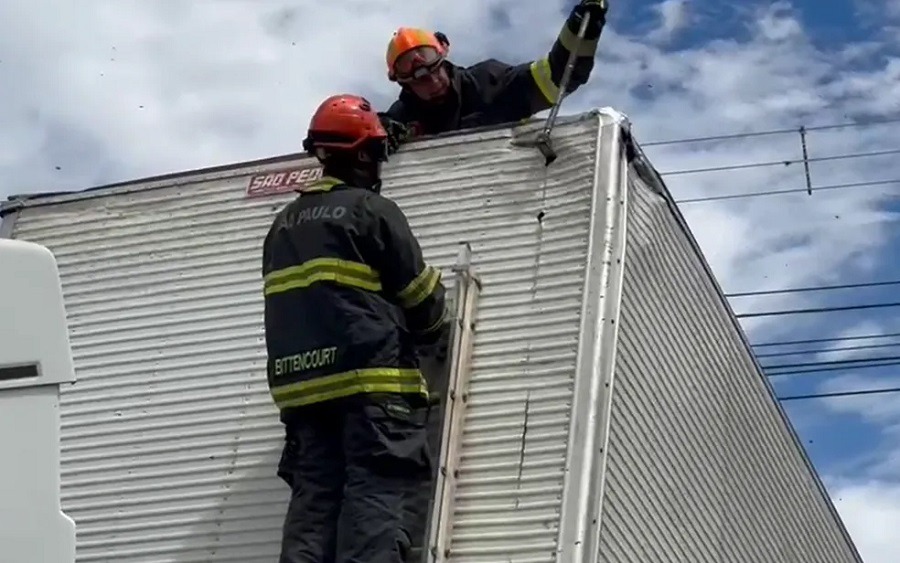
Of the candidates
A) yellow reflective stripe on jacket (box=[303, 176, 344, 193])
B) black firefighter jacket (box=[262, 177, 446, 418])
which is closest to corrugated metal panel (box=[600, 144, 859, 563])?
black firefighter jacket (box=[262, 177, 446, 418])

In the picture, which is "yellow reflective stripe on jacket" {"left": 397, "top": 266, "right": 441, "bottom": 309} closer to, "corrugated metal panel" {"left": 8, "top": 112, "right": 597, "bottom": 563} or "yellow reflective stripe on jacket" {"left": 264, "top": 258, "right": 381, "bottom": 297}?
"yellow reflective stripe on jacket" {"left": 264, "top": 258, "right": 381, "bottom": 297}

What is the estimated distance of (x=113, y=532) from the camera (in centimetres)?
482

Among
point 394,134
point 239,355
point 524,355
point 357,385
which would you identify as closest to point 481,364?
point 524,355

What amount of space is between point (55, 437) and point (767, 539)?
4159 millimetres

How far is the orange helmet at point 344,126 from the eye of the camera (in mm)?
4840

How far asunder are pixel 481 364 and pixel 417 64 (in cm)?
210

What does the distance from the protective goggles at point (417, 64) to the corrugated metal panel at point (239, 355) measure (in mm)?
1177

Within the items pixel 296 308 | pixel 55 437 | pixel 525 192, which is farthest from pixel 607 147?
pixel 55 437

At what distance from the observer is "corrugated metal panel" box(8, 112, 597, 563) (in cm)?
435

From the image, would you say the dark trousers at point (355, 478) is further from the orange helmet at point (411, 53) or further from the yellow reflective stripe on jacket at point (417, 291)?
the orange helmet at point (411, 53)

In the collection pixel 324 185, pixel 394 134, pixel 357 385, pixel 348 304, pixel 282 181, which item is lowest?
pixel 357 385

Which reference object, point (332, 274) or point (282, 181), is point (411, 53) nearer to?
point (282, 181)

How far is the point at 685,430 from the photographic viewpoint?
5.14 m

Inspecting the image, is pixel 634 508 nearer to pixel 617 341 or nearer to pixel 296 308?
pixel 617 341
